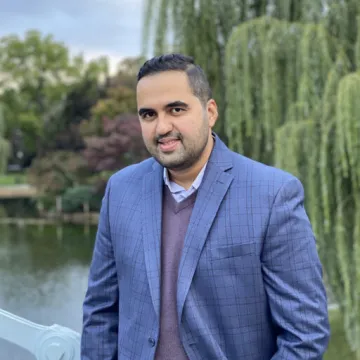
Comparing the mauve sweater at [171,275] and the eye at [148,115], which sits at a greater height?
the eye at [148,115]

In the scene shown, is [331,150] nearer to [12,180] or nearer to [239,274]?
[239,274]

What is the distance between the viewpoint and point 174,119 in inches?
47.9

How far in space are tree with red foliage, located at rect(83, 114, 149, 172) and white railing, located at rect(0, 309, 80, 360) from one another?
15422mm

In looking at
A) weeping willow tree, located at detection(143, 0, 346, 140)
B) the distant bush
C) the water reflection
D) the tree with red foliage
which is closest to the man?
weeping willow tree, located at detection(143, 0, 346, 140)

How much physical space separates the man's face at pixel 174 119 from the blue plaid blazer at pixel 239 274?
0.24ft

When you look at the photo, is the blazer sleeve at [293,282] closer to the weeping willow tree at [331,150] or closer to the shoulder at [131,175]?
the shoulder at [131,175]

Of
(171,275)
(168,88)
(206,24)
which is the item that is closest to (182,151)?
(168,88)

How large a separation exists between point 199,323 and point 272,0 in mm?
4548

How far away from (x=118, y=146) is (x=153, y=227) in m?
16.3

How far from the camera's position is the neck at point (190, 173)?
4.17 ft

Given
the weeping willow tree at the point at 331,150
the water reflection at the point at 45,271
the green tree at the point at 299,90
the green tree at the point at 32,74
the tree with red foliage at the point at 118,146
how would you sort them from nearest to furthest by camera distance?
the weeping willow tree at the point at 331,150, the green tree at the point at 299,90, the water reflection at the point at 45,271, the tree with red foliage at the point at 118,146, the green tree at the point at 32,74

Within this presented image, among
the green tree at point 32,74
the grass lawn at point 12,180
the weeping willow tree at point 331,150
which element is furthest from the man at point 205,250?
the grass lawn at point 12,180

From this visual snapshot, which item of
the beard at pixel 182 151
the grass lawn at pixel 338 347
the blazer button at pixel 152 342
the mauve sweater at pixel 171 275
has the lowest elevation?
the grass lawn at pixel 338 347

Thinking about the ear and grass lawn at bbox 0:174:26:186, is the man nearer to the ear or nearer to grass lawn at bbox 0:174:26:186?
the ear
